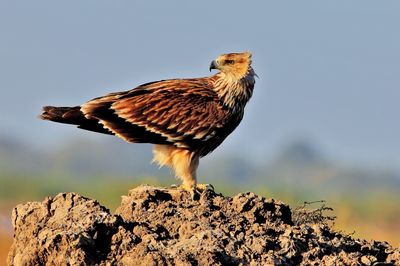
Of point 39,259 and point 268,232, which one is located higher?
point 268,232

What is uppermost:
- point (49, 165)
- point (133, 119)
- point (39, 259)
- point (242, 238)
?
point (49, 165)

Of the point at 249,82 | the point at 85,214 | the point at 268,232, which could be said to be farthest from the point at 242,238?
the point at 249,82

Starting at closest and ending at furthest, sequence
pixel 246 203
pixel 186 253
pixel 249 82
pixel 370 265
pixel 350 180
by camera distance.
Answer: pixel 186 253 → pixel 370 265 → pixel 246 203 → pixel 249 82 → pixel 350 180

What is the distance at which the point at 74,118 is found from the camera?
13.2 m

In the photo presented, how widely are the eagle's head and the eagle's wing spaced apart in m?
0.27

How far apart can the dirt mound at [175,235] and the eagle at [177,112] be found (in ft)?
8.40

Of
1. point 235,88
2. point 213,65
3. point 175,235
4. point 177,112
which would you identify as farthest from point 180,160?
point 175,235

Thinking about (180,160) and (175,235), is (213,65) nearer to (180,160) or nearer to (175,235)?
(180,160)

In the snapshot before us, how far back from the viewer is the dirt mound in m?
8.72

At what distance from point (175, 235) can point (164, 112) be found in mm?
4052

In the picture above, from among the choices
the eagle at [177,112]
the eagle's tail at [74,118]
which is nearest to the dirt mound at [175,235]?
the eagle at [177,112]

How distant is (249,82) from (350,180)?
6976 inches

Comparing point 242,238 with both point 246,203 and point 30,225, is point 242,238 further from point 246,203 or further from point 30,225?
point 30,225

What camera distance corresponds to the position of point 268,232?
31.1ft
